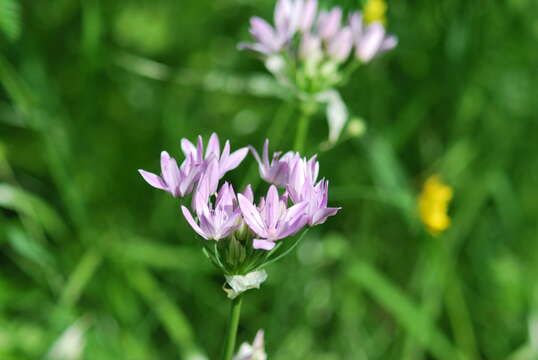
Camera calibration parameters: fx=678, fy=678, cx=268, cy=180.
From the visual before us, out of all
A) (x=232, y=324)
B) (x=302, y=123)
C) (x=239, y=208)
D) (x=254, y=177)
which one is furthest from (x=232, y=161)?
(x=254, y=177)

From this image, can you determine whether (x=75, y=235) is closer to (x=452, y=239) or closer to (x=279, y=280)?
(x=279, y=280)

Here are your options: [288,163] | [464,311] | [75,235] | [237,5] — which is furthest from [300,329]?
[237,5]

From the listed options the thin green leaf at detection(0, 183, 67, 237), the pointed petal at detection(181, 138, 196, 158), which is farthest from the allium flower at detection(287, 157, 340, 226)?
the thin green leaf at detection(0, 183, 67, 237)

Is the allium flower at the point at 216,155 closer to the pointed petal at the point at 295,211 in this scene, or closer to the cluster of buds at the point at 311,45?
the pointed petal at the point at 295,211

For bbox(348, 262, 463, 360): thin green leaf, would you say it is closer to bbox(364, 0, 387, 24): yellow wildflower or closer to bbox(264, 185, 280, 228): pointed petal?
bbox(364, 0, 387, 24): yellow wildflower

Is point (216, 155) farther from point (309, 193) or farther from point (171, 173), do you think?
point (309, 193)

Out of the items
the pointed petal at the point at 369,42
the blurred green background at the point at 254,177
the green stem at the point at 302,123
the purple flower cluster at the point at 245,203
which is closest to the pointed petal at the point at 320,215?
the purple flower cluster at the point at 245,203
